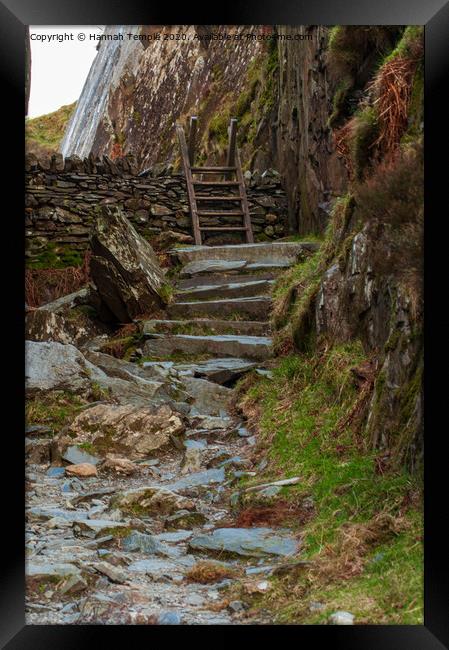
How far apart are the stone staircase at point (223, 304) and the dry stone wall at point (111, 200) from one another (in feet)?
4.96

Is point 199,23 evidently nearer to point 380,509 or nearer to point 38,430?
point 380,509

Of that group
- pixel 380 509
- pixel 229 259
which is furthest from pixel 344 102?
pixel 380 509

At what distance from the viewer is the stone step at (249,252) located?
10.3 metres

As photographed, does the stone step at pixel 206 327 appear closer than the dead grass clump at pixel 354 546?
No

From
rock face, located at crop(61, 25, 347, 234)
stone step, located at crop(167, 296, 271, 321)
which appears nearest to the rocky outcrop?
rock face, located at crop(61, 25, 347, 234)

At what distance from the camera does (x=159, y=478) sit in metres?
5.18

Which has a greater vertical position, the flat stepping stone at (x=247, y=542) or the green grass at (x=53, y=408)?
the green grass at (x=53, y=408)

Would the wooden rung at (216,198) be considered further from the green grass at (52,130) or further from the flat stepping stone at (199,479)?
the green grass at (52,130)

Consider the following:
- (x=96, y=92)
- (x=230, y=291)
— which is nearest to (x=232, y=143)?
(x=230, y=291)

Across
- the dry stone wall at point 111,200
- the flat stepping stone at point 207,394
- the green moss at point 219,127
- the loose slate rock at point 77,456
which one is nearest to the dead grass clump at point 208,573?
the loose slate rock at point 77,456

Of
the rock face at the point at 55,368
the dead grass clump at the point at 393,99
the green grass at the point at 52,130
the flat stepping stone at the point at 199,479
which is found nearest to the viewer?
the dead grass clump at the point at 393,99

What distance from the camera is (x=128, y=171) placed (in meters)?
12.4

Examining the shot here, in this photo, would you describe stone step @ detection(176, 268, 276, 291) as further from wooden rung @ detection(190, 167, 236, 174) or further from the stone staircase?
wooden rung @ detection(190, 167, 236, 174)
